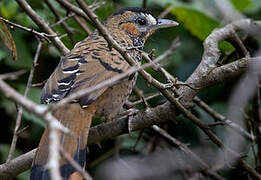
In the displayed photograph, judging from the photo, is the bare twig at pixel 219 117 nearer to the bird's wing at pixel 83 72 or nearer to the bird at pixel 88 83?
the bird at pixel 88 83

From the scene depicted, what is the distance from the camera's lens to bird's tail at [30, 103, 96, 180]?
268 centimetres

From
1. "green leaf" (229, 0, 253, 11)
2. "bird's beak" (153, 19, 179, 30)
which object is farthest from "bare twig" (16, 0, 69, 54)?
"green leaf" (229, 0, 253, 11)

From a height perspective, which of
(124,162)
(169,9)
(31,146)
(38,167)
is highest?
(38,167)

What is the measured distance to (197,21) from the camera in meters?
4.25

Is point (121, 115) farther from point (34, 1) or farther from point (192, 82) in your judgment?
point (34, 1)

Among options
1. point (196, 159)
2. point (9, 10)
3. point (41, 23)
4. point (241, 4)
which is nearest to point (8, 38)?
point (41, 23)

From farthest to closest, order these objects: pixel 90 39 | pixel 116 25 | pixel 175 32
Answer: pixel 175 32
pixel 116 25
pixel 90 39

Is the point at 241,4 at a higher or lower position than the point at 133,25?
lower

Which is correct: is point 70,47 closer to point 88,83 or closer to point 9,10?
point 9,10

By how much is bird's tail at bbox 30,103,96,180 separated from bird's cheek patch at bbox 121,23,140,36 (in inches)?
47.0

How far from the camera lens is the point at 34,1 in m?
4.55

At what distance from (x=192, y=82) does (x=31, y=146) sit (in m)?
1.78

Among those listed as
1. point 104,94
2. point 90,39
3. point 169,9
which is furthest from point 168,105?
point 169,9

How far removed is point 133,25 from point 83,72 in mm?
1072
